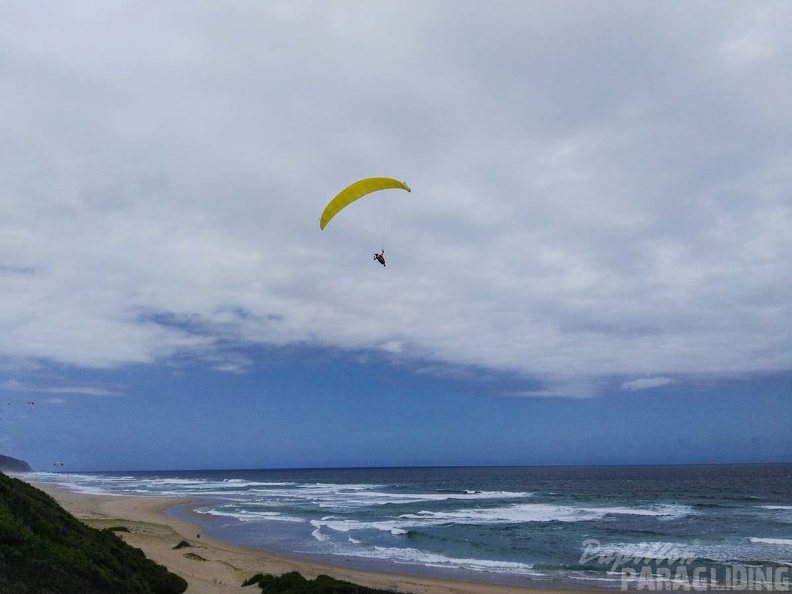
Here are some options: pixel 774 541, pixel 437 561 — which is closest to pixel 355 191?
pixel 437 561

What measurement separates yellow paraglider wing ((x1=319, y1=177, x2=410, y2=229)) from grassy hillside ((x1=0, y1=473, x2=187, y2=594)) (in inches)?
406

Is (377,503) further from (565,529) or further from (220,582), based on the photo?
(220,582)

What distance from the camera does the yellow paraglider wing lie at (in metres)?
17.2

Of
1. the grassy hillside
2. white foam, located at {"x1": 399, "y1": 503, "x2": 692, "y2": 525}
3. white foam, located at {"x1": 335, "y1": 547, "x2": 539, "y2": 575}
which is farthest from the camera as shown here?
white foam, located at {"x1": 399, "y1": 503, "x2": 692, "y2": 525}

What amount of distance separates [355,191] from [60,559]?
12.0 meters

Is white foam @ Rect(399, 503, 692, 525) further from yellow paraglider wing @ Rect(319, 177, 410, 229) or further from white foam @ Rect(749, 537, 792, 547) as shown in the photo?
yellow paraglider wing @ Rect(319, 177, 410, 229)

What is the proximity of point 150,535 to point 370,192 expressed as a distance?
17.2 meters

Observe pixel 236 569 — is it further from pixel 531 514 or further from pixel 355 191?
pixel 531 514

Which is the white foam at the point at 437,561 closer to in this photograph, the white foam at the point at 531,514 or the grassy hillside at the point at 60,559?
the white foam at the point at 531,514

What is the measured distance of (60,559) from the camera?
909cm

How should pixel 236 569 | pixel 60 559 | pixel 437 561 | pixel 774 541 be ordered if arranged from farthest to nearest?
pixel 774 541, pixel 437 561, pixel 236 569, pixel 60 559

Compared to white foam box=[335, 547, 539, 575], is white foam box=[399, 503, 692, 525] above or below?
below

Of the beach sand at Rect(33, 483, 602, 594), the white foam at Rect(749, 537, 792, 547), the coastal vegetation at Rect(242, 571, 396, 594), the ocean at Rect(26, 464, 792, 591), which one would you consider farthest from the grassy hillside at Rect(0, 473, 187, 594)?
the white foam at Rect(749, 537, 792, 547)

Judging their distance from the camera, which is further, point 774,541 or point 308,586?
point 774,541
